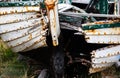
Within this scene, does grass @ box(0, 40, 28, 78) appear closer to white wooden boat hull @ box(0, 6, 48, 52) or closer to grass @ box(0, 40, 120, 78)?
grass @ box(0, 40, 120, 78)

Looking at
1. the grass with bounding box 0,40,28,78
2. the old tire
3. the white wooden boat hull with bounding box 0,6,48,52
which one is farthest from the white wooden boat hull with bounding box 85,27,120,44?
the grass with bounding box 0,40,28,78

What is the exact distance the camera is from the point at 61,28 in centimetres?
753

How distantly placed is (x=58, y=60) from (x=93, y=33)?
925 millimetres

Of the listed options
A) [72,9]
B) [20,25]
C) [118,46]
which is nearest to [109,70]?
[118,46]

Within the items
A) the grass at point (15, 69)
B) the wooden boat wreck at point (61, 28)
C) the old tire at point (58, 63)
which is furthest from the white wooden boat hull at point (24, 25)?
the grass at point (15, 69)

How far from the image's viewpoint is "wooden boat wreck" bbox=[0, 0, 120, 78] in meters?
7.36

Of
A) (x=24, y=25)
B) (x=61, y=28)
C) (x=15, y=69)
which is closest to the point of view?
(x=61, y=28)

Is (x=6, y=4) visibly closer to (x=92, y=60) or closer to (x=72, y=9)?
(x=72, y=9)

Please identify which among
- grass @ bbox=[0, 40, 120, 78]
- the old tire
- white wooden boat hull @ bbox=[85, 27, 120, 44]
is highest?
white wooden boat hull @ bbox=[85, 27, 120, 44]

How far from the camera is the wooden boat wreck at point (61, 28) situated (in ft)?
24.1

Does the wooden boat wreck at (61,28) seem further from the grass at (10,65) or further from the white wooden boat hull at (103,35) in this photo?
the grass at (10,65)

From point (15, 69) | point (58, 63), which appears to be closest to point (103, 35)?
point (58, 63)

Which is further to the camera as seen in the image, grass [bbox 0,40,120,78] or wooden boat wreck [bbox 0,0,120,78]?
grass [bbox 0,40,120,78]

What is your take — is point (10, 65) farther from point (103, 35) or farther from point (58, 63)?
point (103, 35)
